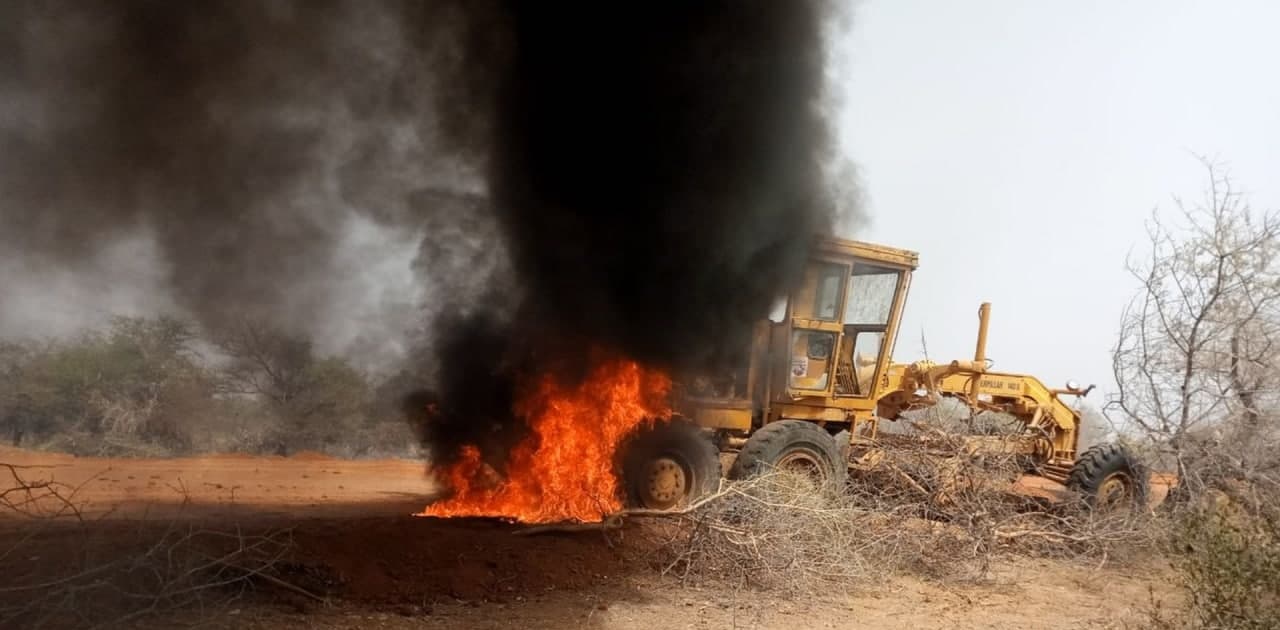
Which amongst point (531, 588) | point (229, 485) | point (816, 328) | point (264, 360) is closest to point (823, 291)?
point (816, 328)

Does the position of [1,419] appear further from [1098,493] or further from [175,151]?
[1098,493]

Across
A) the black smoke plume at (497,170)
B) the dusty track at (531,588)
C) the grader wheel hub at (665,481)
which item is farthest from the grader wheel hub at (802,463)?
the dusty track at (531,588)

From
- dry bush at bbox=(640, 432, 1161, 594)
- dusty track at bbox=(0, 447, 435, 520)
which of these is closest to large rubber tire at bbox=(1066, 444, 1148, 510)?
dry bush at bbox=(640, 432, 1161, 594)

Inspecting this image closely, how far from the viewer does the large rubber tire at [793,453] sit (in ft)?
29.2

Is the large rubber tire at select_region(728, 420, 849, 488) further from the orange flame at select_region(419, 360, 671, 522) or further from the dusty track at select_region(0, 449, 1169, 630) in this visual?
the dusty track at select_region(0, 449, 1169, 630)

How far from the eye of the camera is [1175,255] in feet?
33.1

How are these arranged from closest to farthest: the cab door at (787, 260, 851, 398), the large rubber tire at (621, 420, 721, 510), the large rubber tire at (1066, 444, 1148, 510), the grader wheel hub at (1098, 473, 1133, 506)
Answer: the large rubber tire at (621, 420, 721, 510) → the cab door at (787, 260, 851, 398) → the large rubber tire at (1066, 444, 1148, 510) → the grader wheel hub at (1098, 473, 1133, 506)

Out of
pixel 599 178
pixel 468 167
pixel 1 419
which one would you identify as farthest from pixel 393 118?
pixel 1 419

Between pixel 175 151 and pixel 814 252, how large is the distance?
659 centimetres

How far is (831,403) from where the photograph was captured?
10023mm

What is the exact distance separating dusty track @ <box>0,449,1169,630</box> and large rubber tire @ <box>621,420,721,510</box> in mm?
957

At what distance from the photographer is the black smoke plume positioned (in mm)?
7926

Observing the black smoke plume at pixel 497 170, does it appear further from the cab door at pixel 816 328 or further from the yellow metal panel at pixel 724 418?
the yellow metal panel at pixel 724 418

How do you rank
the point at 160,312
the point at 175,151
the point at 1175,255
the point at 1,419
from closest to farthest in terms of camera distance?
the point at 175,151 → the point at 160,312 → the point at 1175,255 → the point at 1,419
